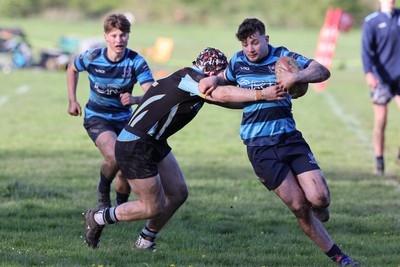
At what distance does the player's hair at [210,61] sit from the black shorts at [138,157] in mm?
695

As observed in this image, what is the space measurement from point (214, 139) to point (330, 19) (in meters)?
17.0

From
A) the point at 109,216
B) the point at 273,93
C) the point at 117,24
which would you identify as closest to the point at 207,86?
the point at 273,93

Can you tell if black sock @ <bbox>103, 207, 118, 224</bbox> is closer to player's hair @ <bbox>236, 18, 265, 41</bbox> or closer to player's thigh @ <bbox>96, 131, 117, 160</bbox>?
player's thigh @ <bbox>96, 131, 117, 160</bbox>

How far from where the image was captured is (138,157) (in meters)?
7.23

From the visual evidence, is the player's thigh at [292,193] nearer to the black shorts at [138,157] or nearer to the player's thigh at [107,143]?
the black shorts at [138,157]

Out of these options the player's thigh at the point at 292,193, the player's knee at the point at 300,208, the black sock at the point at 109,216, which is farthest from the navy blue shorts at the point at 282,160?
the black sock at the point at 109,216

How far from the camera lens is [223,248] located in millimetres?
7840

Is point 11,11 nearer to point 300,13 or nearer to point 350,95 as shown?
point 300,13

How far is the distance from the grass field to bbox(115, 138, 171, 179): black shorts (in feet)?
2.19

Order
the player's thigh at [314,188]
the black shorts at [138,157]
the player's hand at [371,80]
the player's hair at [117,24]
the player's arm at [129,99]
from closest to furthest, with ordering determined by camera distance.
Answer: the player's thigh at [314,188] → the black shorts at [138,157] → the player's arm at [129,99] → the player's hair at [117,24] → the player's hand at [371,80]

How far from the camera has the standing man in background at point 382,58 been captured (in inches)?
486

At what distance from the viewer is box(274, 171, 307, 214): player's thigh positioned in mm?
6973

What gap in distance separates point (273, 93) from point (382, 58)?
6102 mm

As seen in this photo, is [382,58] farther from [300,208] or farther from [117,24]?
[300,208]
